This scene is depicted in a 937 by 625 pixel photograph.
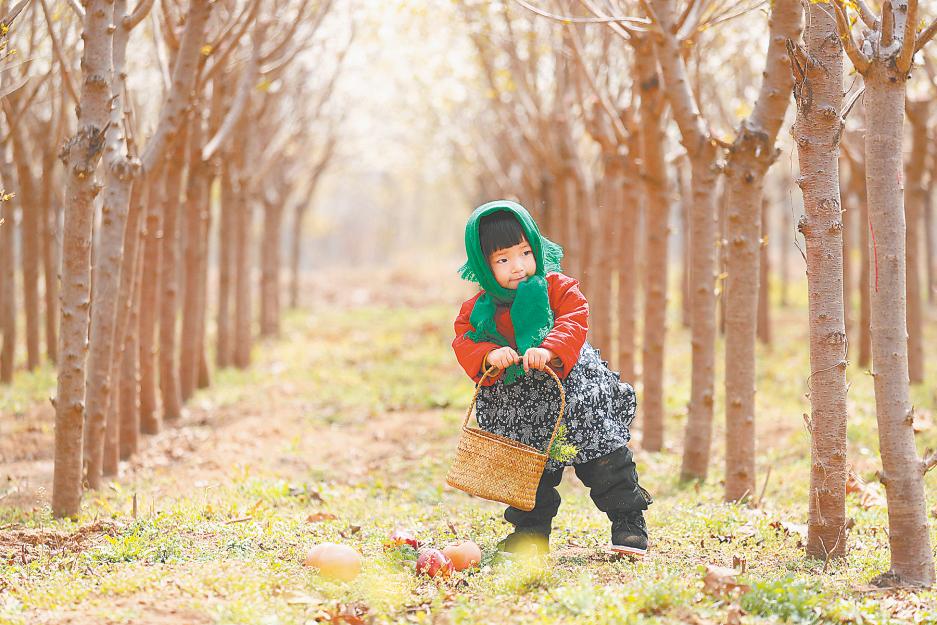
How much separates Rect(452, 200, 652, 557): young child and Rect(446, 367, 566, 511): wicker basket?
104mm

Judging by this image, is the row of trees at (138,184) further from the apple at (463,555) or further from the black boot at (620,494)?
the black boot at (620,494)

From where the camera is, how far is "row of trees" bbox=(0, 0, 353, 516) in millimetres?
4816

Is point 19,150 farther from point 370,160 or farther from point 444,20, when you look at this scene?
point 370,160

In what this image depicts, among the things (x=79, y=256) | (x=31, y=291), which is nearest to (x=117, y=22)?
(x=79, y=256)

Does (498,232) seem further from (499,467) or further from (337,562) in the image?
(337,562)

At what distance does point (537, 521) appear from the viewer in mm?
4164

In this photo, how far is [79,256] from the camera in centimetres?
480

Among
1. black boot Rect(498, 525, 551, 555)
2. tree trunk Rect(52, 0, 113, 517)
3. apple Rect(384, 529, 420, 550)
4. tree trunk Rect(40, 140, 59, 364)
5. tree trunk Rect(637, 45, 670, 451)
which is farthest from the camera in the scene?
tree trunk Rect(40, 140, 59, 364)

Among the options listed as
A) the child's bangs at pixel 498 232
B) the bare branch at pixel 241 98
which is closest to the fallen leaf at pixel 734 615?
the child's bangs at pixel 498 232

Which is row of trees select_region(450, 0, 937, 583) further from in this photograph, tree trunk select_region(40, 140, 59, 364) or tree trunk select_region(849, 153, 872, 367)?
tree trunk select_region(40, 140, 59, 364)

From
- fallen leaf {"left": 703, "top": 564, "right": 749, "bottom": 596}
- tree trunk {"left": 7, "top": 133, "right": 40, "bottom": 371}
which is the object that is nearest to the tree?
fallen leaf {"left": 703, "top": 564, "right": 749, "bottom": 596}

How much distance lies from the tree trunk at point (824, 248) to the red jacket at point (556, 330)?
99 centimetres

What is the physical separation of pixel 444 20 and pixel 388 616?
9.66m

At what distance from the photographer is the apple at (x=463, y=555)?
3.90 metres
